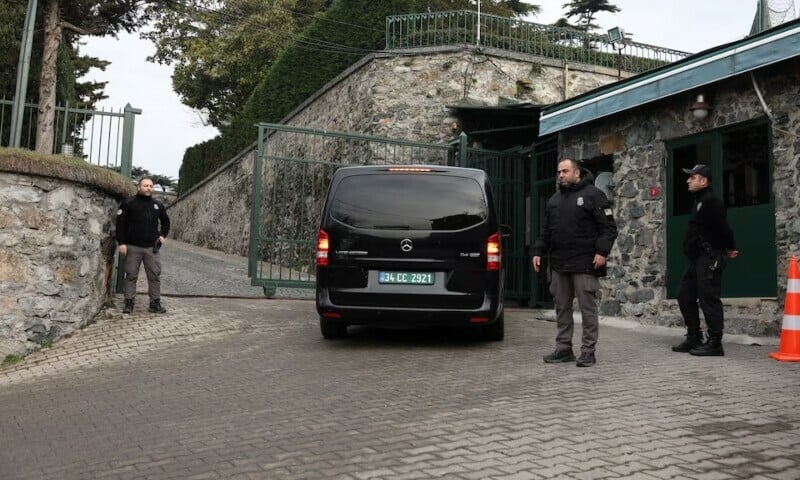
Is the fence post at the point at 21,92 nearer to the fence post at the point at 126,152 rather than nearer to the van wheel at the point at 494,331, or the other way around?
the fence post at the point at 126,152

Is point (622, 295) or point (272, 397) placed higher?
point (622, 295)

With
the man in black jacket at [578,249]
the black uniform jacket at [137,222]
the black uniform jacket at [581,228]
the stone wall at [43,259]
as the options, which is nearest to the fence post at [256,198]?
the black uniform jacket at [137,222]

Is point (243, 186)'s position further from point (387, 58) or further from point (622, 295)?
point (622, 295)

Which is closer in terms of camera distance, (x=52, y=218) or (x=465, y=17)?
(x=52, y=218)

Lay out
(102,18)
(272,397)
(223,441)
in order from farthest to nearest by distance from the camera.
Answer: (102,18)
(272,397)
(223,441)

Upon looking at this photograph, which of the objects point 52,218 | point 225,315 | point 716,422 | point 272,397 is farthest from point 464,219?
point 52,218

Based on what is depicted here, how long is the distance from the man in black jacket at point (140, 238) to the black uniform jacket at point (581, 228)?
5299 mm

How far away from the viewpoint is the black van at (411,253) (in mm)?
6891

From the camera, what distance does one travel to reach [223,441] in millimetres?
4207

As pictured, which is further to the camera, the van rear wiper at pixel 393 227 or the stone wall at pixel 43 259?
the stone wall at pixel 43 259

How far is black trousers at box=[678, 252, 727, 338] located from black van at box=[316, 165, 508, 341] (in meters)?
1.96

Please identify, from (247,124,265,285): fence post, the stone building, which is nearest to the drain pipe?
the stone building

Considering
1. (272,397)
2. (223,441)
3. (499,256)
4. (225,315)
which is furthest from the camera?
(225,315)

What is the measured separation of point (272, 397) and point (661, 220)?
21.7ft
